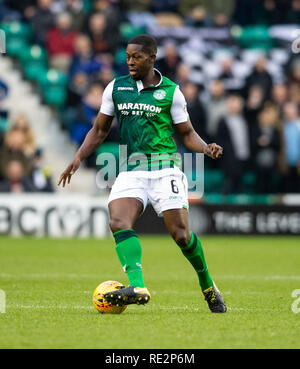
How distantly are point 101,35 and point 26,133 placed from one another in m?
3.29

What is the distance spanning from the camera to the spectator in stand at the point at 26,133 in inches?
759

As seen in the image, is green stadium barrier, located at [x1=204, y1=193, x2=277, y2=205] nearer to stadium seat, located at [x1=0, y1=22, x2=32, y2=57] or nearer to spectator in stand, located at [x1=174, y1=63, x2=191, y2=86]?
spectator in stand, located at [x1=174, y1=63, x2=191, y2=86]

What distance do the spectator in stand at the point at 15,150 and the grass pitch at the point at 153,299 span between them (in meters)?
2.20

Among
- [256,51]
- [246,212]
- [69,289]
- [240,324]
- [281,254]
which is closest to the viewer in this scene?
[240,324]

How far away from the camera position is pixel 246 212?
772 inches

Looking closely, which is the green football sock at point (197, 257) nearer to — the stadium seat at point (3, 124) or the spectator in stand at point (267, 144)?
the spectator in stand at point (267, 144)

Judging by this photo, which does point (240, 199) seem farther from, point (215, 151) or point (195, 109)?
point (215, 151)

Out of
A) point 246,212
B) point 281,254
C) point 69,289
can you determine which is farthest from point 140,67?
point 246,212

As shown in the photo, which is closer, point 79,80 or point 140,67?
point 140,67

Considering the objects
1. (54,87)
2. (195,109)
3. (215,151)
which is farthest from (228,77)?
(215,151)

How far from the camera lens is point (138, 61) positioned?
8219mm

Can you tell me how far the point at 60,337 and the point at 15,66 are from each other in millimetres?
15981

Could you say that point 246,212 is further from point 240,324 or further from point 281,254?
point 240,324
